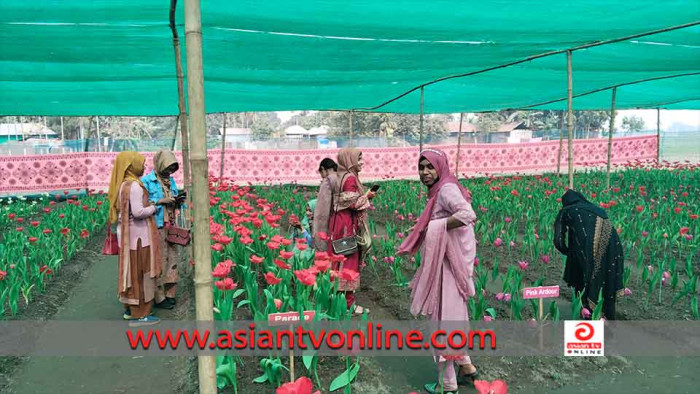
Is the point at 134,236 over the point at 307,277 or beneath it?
over

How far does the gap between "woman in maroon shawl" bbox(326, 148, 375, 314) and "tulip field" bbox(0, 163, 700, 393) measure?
178 millimetres

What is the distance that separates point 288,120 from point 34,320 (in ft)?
321

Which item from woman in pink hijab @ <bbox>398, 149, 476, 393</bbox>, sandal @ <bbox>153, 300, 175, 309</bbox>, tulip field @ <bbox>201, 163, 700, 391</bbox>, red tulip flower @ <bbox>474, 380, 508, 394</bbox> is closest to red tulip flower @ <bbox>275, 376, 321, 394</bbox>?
red tulip flower @ <bbox>474, 380, 508, 394</bbox>

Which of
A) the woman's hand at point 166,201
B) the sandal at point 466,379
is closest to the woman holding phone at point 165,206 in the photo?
the woman's hand at point 166,201

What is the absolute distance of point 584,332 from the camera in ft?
9.66

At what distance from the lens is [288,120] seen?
99.7 meters

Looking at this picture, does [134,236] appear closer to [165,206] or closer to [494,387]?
[165,206]

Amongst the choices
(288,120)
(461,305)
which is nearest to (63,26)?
(461,305)

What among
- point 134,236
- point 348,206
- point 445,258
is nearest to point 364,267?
point 348,206

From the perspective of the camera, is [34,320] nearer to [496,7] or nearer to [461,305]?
[461,305]

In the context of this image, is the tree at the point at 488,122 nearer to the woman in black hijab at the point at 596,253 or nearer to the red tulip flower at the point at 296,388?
the woman in black hijab at the point at 596,253

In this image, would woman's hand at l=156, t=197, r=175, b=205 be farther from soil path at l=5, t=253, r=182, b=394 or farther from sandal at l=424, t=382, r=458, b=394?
sandal at l=424, t=382, r=458, b=394

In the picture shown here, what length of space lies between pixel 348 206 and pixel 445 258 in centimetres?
126

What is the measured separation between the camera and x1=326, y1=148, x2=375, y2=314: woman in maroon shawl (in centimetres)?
369
